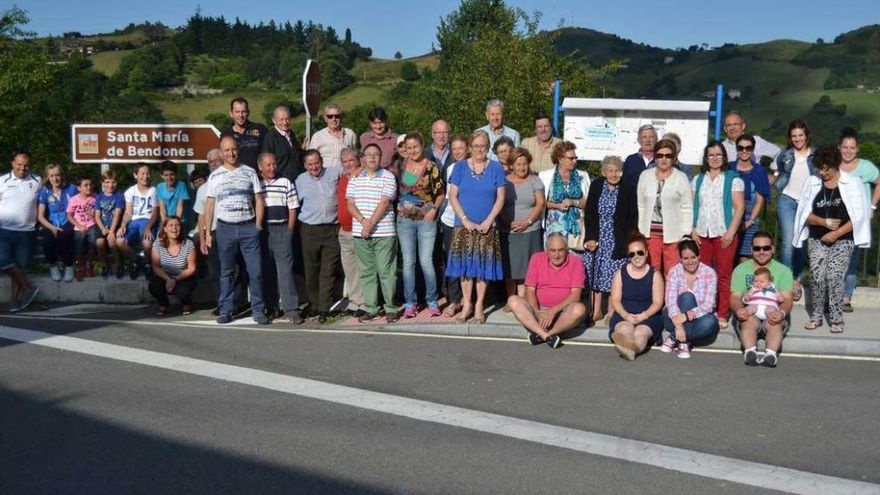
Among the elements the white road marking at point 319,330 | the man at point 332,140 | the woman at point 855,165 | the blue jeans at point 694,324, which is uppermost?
the man at point 332,140

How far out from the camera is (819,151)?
1014cm

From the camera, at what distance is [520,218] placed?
35.7ft

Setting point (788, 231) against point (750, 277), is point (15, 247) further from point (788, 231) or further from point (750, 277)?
point (788, 231)

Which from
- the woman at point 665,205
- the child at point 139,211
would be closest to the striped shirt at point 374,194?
the woman at point 665,205

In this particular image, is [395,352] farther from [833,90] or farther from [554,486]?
[833,90]

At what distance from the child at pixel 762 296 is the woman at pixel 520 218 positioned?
2.41m

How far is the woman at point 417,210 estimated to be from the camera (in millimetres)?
10898

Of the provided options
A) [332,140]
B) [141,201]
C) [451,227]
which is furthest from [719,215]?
[141,201]

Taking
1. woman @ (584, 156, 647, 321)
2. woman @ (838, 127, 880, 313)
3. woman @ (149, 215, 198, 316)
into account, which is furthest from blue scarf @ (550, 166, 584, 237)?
woman @ (149, 215, 198, 316)


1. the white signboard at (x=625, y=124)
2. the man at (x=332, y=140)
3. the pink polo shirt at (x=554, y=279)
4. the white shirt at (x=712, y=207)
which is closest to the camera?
the pink polo shirt at (x=554, y=279)

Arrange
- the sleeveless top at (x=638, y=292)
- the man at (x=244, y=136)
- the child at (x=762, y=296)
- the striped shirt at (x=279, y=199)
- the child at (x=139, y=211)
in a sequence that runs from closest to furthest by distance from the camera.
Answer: the child at (x=762, y=296)
the sleeveless top at (x=638, y=292)
the striped shirt at (x=279, y=199)
the man at (x=244, y=136)
the child at (x=139, y=211)

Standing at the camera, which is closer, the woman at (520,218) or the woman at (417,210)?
the woman at (520,218)

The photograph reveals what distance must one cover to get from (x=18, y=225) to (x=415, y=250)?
16.9ft

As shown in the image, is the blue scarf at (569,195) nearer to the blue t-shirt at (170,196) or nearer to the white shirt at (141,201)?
the blue t-shirt at (170,196)
